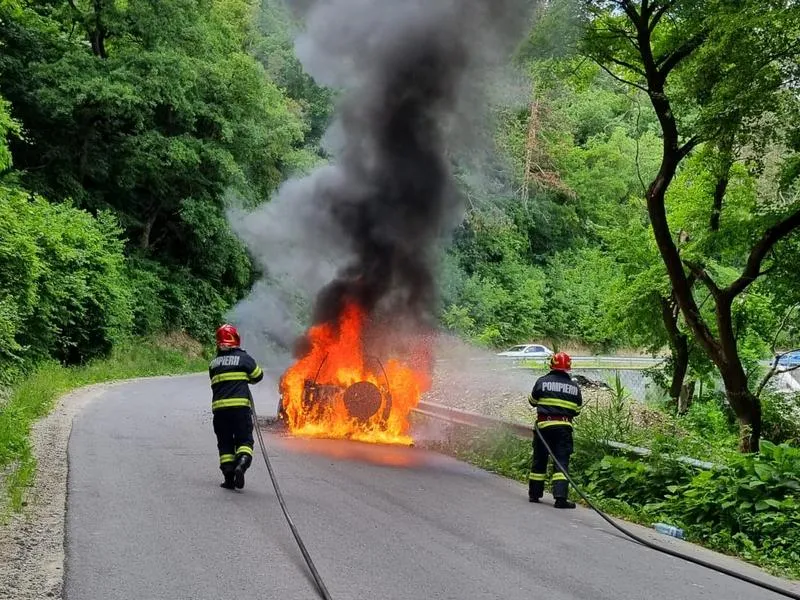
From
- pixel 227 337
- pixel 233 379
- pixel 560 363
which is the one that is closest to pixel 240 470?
pixel 233 379

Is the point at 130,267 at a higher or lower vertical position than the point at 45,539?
higher

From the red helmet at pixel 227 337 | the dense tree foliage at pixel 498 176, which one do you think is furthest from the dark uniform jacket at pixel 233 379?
the dense tree foliage at pixel 498 176

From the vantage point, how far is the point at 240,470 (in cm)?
789

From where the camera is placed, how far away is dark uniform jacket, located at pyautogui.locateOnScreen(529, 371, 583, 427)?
8.75 m

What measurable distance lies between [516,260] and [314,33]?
30.9 meters

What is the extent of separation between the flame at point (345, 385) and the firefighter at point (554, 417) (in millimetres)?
3795

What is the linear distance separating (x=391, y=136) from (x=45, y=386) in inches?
342

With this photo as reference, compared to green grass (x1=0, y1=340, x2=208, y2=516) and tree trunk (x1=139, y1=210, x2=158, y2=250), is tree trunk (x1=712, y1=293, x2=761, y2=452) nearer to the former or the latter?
green grass (x1=0, y1=340, x2=208, y2=516)

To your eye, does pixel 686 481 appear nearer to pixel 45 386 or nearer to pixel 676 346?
pixel 676 346

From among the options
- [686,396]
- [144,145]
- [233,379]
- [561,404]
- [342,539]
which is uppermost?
[144,145]

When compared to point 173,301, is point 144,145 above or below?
above

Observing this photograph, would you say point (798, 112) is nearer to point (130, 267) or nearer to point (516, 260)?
point (130, 267)

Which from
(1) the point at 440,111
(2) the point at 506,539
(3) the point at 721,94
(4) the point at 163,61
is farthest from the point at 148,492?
(4) the point at 163,61

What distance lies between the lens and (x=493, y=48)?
12766 millimetres
